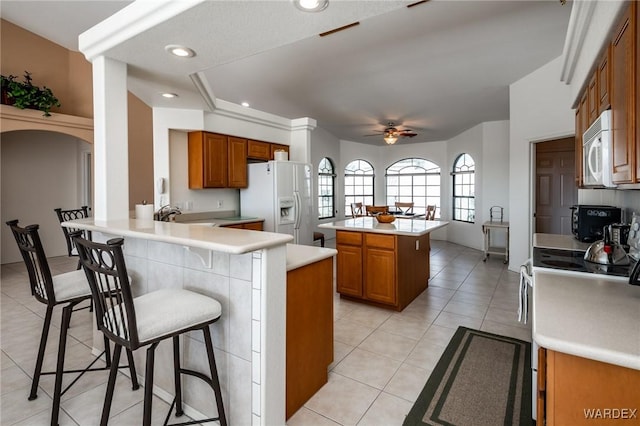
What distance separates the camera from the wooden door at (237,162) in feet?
15.9

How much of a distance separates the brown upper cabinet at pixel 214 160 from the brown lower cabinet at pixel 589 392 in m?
4.39

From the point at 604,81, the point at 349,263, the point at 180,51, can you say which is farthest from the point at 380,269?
the point at 180,51

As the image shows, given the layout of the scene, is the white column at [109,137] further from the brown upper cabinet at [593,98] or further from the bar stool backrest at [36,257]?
the brown upper cabinet at [593,98]

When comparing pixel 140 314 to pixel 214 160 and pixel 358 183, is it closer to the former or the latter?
pixel 214 160

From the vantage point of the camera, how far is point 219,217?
16.4 feet

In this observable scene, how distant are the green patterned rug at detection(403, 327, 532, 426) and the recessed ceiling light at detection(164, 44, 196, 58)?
9.14 feet

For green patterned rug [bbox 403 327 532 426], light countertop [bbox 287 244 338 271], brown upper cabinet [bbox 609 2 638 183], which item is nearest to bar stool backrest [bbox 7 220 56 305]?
light countertop [bbox 287 244 338 271]

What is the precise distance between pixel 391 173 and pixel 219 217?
240 inches

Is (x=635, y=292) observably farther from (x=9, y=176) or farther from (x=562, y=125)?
(x=9, y=176)

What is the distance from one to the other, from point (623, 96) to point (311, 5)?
1.48 m

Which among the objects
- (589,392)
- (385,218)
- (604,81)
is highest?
(604,81)

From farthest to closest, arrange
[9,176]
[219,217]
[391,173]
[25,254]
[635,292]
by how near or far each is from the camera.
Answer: [391,173] < [9,176] < [219,217] < [25,254] < [635,292]

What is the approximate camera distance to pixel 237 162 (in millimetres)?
4945

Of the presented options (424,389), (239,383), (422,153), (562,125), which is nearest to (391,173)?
(422,153)
